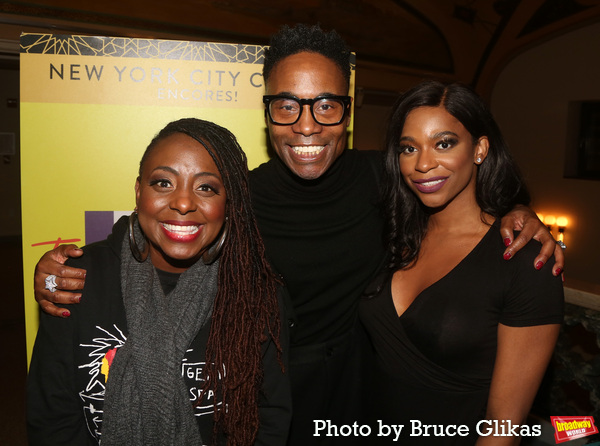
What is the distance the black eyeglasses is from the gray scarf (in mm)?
813

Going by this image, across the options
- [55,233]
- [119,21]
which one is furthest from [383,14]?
[55,233]

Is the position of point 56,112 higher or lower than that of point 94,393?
higher

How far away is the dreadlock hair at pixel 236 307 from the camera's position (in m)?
1.60

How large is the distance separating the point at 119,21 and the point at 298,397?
5478mm

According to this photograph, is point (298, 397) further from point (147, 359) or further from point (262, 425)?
point (147, 359)

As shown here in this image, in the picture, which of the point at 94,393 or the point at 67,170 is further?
the point at 67,170

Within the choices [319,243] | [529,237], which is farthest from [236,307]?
[529,237]

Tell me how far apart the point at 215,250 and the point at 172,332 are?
12.4 inches

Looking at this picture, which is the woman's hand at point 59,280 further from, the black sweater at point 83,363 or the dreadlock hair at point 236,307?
the dreadlock hair at point 236,307

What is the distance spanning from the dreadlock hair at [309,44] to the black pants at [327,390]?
117 cm

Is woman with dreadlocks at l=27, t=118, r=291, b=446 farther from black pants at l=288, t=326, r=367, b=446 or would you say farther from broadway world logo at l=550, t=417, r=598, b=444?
broadway world logo at l=550, t=417, r=598, b=444

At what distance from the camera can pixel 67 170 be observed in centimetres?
207

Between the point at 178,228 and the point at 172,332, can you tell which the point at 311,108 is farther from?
the point at 172,332

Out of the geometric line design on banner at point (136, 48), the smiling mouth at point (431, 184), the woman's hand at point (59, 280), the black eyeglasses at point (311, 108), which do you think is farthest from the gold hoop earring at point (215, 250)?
the geometric line design on banner at point (136, 48)
